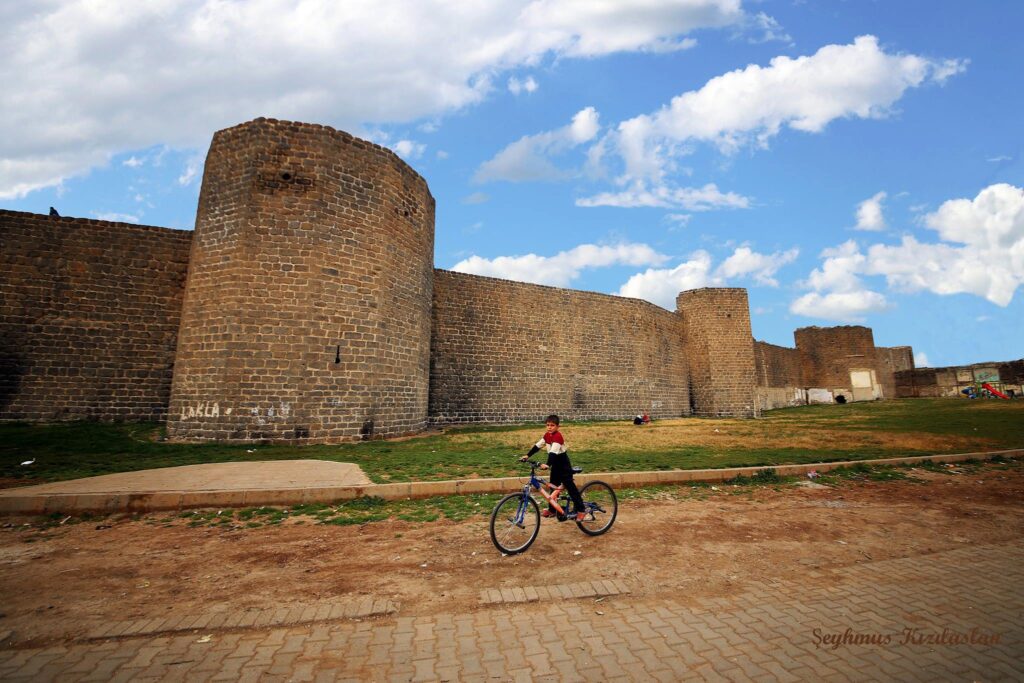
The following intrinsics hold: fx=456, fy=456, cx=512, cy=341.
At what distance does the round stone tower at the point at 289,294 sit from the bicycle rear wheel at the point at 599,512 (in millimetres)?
8120

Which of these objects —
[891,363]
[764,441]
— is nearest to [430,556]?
[764,441]

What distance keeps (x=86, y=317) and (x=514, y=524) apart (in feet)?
46.4

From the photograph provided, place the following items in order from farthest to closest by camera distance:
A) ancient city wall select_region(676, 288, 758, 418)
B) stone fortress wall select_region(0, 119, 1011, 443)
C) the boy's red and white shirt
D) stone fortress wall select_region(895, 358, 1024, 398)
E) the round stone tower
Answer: stone fortress wall select_region(895, 358, 1024, 398) → ancient city wall select_region(676, 288, 758, 418) → stone fortress wall select_region(0, 119, 1011, 443) → the round stone tower → the boy's red and white shirt

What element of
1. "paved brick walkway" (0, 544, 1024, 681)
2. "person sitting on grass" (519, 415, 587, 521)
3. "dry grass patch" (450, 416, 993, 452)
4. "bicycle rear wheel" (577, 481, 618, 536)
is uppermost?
"person sitting on grass" (519, 415, 587, 521)

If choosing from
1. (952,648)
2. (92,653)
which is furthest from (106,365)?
(952,648)

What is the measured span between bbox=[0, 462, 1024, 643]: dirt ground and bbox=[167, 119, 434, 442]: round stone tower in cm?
578

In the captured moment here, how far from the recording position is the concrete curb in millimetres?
5480

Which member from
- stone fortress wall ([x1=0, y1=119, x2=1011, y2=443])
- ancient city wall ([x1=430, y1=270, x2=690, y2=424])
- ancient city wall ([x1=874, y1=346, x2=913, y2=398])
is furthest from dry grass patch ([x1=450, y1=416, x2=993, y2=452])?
ancient city wall ([x1=874, y1=346, x2=913, y2=398])

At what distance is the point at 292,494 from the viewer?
6.05 metres

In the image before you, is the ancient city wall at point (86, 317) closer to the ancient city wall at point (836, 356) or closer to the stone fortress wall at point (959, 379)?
the ancient city wall at point (836, 356)

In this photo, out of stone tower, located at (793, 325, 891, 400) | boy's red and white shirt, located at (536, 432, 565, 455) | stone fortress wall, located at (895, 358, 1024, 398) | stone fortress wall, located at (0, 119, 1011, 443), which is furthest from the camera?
stone tower, located at (793, 325, 891, 400)

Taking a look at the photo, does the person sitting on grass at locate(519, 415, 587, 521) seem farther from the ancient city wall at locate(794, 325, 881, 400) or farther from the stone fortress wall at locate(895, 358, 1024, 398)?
the stone fortress wall at locate(895, 358, 1024, 398)

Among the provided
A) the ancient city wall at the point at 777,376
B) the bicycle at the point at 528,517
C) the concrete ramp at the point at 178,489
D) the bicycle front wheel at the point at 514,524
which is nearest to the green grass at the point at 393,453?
the concrete ramp at the point at 178,489

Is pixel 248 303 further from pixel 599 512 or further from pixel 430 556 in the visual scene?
pixel 599 512
